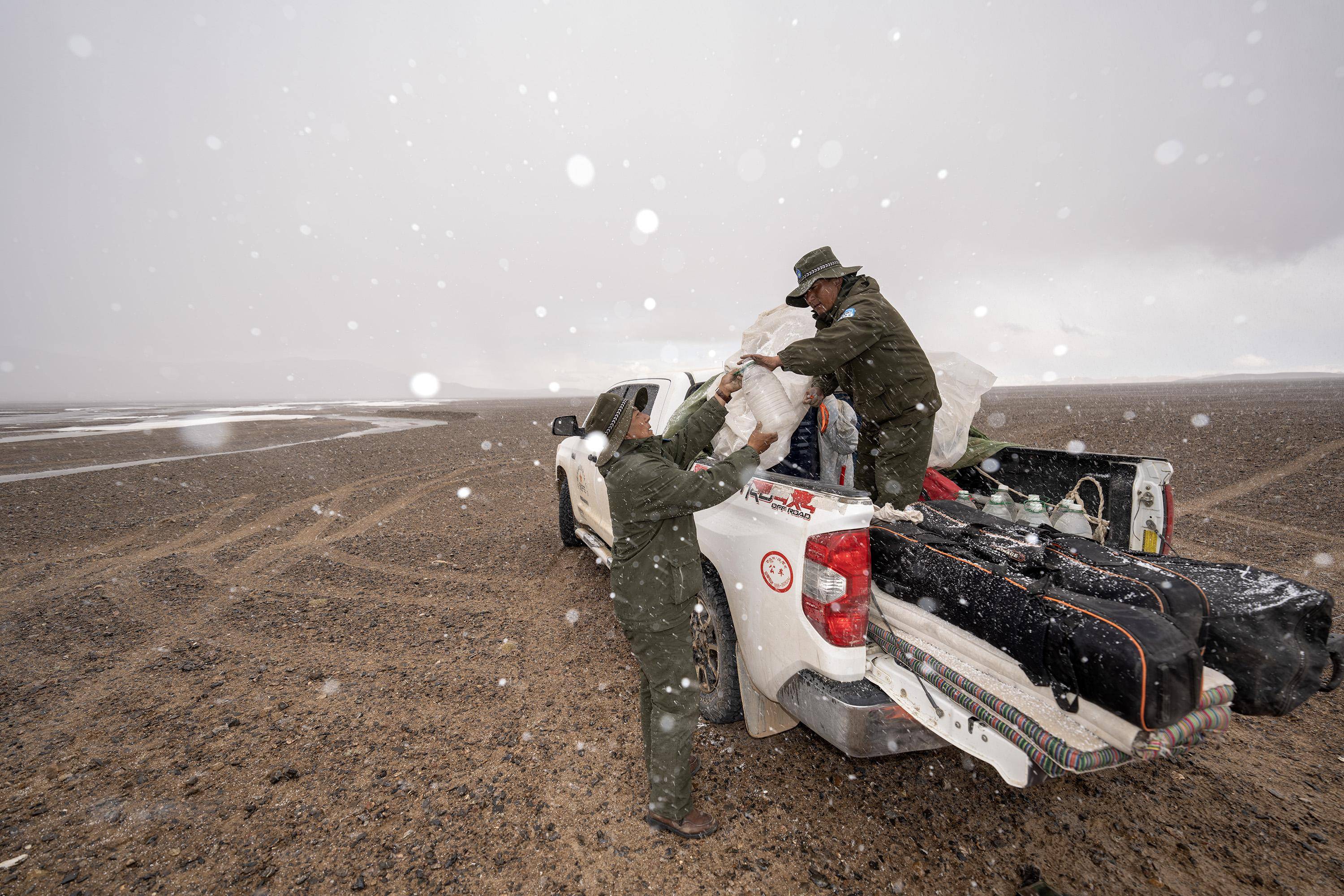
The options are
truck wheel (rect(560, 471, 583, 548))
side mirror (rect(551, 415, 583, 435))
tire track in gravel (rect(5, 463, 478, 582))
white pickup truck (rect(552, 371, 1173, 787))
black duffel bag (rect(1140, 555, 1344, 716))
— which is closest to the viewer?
black duffel bag (rect(1140, 555, 1344, 716))

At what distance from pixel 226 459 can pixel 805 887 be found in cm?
1988

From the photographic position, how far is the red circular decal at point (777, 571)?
2.27m

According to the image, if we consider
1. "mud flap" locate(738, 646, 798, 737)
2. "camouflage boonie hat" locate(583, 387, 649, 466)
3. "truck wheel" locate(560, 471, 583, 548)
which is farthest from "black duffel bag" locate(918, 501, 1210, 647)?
"truck wheel" locate(560, 471, 583, 548)

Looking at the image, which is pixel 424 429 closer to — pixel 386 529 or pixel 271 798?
pixel 386 529

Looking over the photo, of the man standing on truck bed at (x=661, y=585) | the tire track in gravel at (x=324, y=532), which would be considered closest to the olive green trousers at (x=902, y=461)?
the man standing on truck bed at (x=661, y=585)

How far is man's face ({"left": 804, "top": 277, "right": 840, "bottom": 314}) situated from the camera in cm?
326

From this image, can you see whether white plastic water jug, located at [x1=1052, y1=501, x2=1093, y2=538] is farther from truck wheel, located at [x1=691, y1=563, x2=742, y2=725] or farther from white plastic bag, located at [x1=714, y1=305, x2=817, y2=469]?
→ truck wheel, located at [x1=691, y1=563, x2=742, y2=725]

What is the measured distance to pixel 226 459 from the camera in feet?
52.6

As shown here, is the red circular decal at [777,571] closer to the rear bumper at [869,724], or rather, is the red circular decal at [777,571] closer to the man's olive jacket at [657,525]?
the man's olive jacket at [657,525]

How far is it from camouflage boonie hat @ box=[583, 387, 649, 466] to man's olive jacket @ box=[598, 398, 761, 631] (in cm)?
6

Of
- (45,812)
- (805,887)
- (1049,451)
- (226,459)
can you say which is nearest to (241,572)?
(45,812)

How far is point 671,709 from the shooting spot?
2363 mm

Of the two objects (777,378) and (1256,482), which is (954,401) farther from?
(1256,482)

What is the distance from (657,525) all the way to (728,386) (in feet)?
3.32
